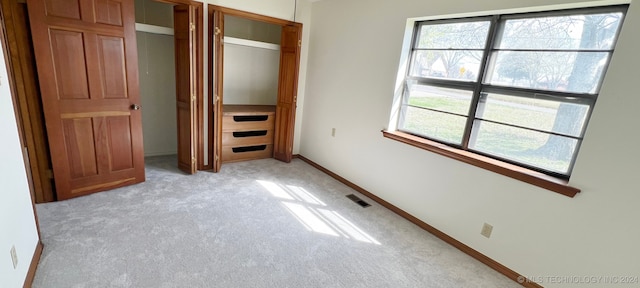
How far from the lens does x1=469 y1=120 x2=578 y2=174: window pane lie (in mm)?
2000

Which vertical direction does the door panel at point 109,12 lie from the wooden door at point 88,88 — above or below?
above

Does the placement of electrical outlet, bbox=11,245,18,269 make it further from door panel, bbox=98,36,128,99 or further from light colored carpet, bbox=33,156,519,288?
door panel, bbox=98,36,128,99

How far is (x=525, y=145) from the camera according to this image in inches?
85.7

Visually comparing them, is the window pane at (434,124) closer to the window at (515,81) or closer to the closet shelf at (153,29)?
the window at (515,81)

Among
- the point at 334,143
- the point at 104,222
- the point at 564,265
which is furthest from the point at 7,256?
the point at 564,265

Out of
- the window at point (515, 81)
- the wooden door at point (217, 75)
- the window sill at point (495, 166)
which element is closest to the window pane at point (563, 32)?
the window at point (515, 81)

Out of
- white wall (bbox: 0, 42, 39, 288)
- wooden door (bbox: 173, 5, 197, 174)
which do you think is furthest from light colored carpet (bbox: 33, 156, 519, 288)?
wooden door (bbox: 173, 5, 197, 174)

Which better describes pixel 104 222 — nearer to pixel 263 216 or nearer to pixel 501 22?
pixel 263 216

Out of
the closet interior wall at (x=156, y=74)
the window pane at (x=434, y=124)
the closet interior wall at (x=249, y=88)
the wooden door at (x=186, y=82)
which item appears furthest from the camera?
the closet interior wall at (x=249, y=88)

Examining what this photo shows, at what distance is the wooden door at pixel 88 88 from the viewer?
2.35 m

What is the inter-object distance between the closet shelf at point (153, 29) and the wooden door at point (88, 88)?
0.68m

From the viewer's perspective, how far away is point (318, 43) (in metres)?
3.92

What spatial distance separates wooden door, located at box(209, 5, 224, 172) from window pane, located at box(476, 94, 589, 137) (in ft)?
9.12

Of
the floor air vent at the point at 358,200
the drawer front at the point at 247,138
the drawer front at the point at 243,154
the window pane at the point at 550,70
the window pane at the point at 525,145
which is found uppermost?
the window pane at the point at 550,70
